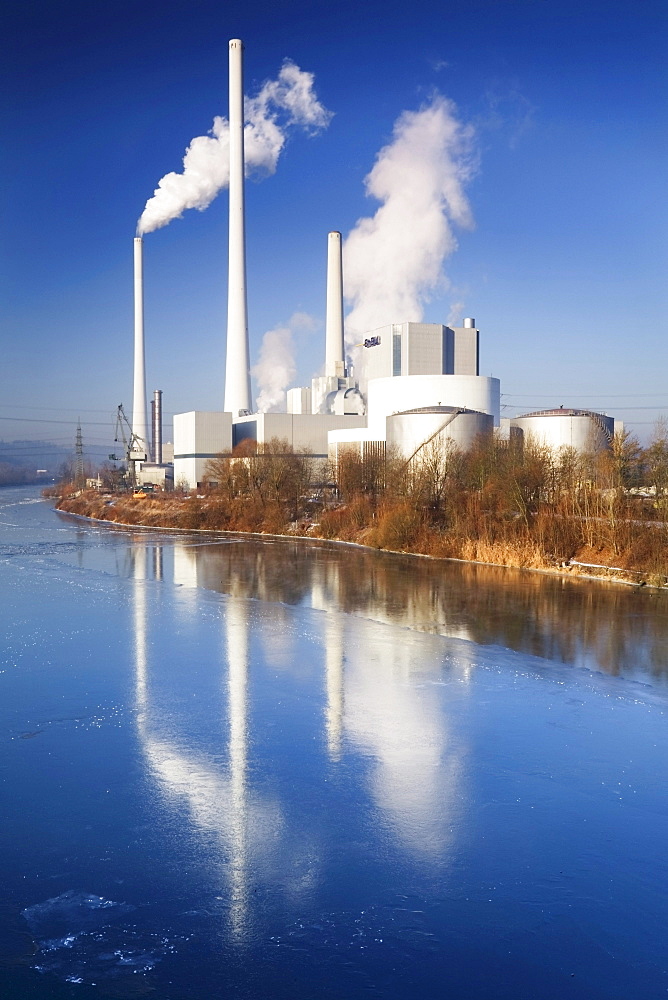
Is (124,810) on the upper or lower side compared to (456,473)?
lower

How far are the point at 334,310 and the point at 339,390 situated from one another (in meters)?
3.69

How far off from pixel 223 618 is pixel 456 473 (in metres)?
9.52

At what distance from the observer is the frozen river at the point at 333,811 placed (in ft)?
10.8

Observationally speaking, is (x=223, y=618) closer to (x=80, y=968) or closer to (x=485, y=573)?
(x=485, y=573)

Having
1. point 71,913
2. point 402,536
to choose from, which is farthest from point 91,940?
point 402,536

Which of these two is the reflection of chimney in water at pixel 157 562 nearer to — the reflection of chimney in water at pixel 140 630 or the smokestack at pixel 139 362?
the reflection of chimney in water at pixel 140 630

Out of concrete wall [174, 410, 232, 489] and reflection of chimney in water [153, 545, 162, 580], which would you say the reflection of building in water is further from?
concrete wall [174, 410, 232, 489]

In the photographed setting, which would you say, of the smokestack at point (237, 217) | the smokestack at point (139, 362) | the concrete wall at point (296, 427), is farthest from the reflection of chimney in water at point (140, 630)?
the smokestack at point (139, 362)

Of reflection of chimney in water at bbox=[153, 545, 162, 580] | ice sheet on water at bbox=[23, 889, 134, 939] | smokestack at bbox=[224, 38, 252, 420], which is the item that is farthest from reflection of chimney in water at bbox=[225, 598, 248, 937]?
smokestack at bbox=[224, 38, 252, 420]

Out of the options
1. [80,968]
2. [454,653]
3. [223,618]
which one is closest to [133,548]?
[223,618]

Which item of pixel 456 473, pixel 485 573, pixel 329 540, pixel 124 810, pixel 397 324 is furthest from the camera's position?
pixel 397 324

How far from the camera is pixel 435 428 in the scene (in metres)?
25.8

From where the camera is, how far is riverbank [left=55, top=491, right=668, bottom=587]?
43.5 feet

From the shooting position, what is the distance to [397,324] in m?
36.7
